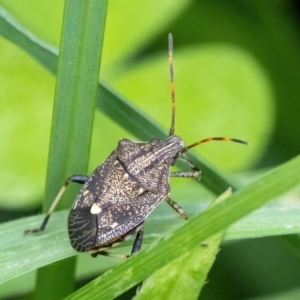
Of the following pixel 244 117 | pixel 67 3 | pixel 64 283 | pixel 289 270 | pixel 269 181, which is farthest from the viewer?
pixel 244 117

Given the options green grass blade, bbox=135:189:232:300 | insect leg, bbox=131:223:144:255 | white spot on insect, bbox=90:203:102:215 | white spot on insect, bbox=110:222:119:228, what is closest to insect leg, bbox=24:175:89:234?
white spot on insect, bbox=90:203:102:215

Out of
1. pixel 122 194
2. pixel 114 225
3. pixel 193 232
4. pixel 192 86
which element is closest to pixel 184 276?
pixel 193 232

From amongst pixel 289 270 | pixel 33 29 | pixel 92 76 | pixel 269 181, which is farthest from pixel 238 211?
pixel 33 29

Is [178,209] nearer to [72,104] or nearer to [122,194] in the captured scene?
[122,194]

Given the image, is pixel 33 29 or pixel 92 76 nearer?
pixel 92 76

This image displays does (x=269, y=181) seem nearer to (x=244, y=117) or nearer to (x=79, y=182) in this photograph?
(x=79, y=182)

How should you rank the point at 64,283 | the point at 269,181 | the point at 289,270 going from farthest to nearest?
the point at 289,270 < the point at 64,283 < the point at 269,181

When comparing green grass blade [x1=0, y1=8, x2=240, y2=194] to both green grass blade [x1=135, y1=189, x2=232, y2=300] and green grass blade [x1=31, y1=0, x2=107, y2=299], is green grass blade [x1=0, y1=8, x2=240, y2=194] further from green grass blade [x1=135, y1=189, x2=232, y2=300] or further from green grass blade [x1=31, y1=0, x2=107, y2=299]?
green grass blade [x1=135, y1=189, x2=232, y2=300]

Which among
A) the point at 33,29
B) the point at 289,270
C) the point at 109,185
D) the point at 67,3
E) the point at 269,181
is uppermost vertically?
the point at 67,3
